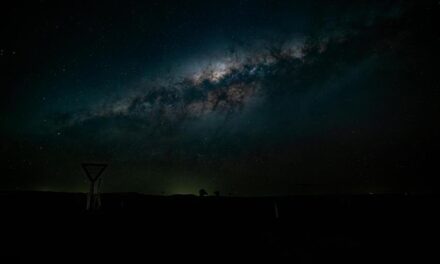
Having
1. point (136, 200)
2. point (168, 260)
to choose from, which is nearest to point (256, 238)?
point (168, 260)

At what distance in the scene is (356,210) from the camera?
19031 mm

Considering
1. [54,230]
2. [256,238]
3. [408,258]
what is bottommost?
[408,258]

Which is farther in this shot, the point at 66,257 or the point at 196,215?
the point at 196,215

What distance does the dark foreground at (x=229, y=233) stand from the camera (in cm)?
914

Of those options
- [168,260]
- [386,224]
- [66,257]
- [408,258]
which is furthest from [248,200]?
[66,257]

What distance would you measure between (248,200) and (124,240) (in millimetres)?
15188

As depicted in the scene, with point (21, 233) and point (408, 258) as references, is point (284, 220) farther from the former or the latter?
point (21, 233)

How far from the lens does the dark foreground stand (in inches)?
360

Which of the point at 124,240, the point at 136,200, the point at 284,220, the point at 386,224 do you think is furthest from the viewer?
the point at 136,200

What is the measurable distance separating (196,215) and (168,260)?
10.7m

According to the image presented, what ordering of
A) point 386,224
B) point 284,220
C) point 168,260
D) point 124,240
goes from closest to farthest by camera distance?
point 168,260 → point 124,240 → point 386,224 → point 284,220

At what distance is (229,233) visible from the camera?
13.4m

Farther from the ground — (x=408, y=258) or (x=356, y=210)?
(x=356, y=210)

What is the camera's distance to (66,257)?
793 centimetres
